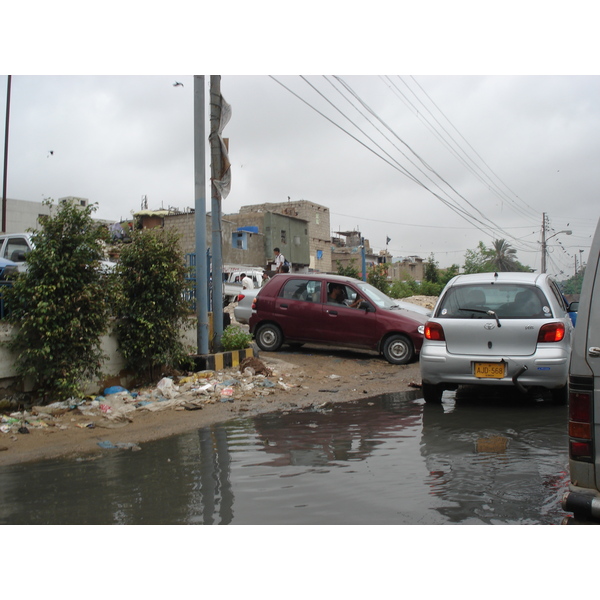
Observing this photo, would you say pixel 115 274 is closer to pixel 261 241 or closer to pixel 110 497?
pixel 110 497

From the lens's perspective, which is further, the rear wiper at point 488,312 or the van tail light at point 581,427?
the rear wiper at point 488,312

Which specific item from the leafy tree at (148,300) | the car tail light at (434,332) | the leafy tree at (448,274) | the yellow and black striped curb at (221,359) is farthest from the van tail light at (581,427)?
the leafy tree at (448,274)

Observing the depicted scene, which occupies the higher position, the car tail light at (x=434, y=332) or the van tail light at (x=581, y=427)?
the car tail light at (x=434, y=332)

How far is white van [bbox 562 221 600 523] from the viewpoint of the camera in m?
2.81

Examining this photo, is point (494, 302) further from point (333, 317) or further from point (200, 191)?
point (200, 191)

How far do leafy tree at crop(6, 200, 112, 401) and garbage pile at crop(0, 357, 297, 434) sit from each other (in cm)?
36

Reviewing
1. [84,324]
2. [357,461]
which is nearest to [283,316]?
[84,324]

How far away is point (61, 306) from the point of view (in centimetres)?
711

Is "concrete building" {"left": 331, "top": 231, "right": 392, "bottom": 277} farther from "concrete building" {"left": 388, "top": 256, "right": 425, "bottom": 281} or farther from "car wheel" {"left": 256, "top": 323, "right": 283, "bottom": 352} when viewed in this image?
"car wheel" {"left": 256, "top": 323, "right": 283, "bottom": 352}

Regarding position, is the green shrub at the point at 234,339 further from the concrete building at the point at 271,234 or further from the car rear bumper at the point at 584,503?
the concrete building at the point at 271,234

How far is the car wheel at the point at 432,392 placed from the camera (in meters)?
7.33

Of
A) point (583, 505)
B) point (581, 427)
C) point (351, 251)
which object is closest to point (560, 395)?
point (581, 427)

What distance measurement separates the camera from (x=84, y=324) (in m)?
7.33

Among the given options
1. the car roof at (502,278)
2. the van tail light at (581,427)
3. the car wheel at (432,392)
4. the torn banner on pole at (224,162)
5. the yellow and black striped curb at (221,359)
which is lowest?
the car wheel at (432,392)
